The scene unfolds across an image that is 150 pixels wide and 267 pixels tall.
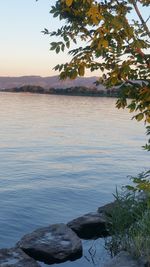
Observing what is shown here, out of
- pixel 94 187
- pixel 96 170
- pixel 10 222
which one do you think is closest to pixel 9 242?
pixel 10 222

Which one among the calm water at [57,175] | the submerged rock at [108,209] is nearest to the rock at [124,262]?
the calm water at [57,175]

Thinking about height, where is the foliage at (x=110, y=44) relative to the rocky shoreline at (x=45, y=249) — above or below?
above

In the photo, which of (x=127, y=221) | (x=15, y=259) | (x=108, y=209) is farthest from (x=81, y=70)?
(x=108, y=209)

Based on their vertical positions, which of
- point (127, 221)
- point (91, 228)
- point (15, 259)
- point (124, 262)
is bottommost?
point (91, 228)

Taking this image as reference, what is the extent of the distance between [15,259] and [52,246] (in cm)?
175

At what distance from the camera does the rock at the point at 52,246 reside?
43.6 feet

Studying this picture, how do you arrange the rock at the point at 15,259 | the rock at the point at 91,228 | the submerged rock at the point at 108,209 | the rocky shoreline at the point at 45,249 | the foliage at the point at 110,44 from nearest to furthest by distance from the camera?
the foliage at the point at 110,44 < the rock at the point at 15,259 < the rocky shoreline at the point at 45,249 < the submerged rock at the point at 108,209 < the rock at the point at 91,228

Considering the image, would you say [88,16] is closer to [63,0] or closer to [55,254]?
[63,0]

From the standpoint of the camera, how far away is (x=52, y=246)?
13.4 metres

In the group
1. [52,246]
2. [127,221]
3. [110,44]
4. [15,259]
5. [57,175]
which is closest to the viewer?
[110,44]

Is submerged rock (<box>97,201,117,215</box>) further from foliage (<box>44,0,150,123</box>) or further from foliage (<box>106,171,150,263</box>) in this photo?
foliage (<box>44,0,150,123</box>)

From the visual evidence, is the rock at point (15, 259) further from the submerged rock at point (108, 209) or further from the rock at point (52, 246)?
the submerged rock at point (108, 209)

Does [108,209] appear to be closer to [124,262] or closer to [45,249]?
[45,249]

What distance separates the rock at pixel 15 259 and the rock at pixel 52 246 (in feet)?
2.51
